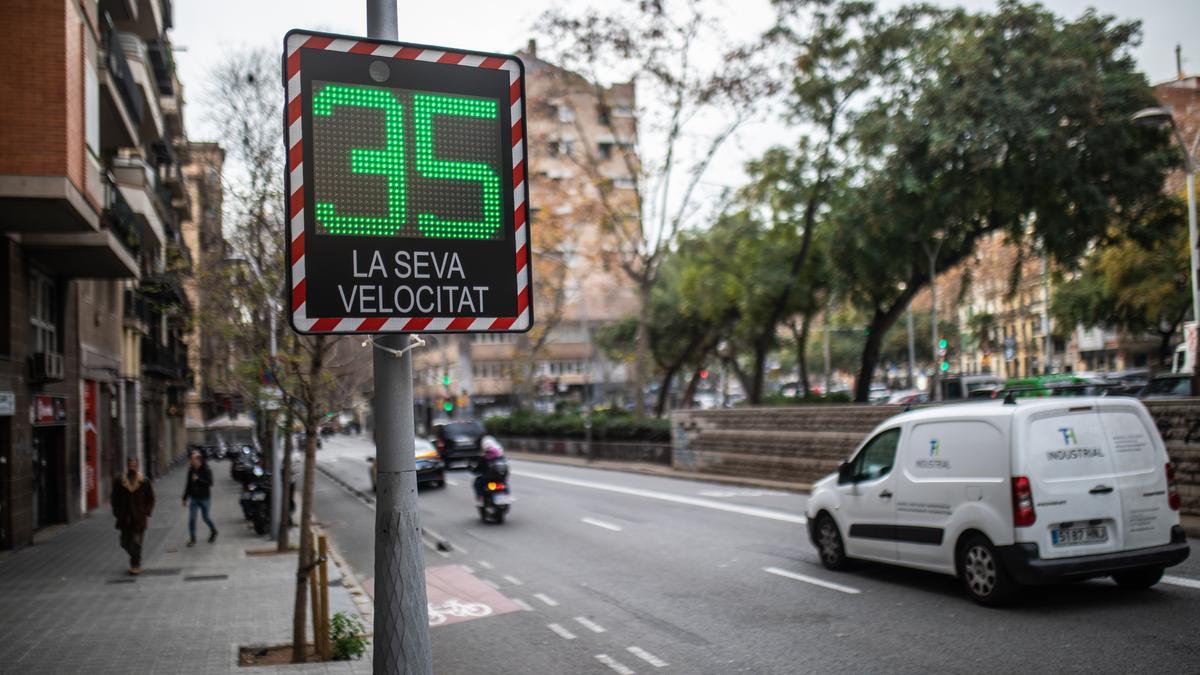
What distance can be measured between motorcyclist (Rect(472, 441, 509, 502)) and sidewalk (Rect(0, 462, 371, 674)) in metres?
3.91

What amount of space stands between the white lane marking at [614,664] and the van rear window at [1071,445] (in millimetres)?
3995

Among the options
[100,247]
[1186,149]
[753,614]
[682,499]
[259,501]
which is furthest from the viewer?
[682,499]

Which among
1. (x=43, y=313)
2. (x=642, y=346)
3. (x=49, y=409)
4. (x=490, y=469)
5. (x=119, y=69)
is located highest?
(x=119, y=69)

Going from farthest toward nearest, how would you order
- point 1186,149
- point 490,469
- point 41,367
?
point 1186,149, point 490,469, point 41,367

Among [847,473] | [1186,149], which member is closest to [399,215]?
[847,473]

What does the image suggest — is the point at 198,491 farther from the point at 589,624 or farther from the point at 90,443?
the point at 589,624

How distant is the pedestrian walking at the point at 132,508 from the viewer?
13672 mm

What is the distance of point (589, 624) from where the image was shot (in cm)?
982

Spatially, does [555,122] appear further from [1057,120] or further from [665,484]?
[1057,120]

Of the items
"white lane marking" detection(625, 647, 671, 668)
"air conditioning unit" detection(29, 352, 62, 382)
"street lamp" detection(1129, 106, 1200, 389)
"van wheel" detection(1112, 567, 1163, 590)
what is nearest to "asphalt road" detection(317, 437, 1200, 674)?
"white lane marking" detection(625, 647, 671, 668)

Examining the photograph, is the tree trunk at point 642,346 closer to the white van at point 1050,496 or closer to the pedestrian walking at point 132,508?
the pedestrian walking at point 132,508

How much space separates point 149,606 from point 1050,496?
9.43 m

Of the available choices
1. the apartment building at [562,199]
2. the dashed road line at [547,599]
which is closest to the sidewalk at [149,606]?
the dashed road line at [547,599]

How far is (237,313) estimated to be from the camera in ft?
41.5
